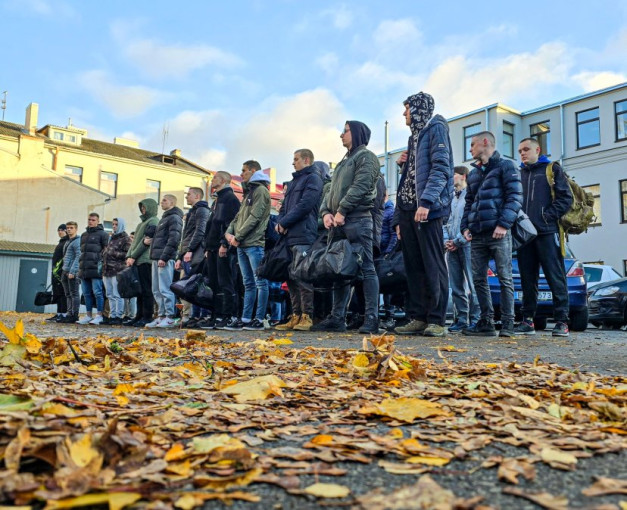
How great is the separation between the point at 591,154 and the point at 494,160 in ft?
90.1

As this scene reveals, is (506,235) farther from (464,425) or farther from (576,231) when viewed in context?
(464,425)

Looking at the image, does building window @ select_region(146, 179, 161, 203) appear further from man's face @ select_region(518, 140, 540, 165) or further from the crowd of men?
man's face @ select_region(518, 140, 540, 165)

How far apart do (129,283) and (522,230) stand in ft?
20.7

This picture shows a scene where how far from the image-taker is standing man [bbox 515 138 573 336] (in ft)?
21.8

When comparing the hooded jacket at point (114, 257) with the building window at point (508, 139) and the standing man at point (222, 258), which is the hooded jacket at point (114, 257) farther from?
the building window at point (508, 139)

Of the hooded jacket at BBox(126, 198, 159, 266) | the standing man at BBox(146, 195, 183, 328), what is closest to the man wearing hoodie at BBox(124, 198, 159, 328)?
the hooded jacket at BBox(126, 198, 159, 266)

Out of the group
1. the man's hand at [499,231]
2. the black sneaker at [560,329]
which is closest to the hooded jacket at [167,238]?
the man's hand at [499,231]

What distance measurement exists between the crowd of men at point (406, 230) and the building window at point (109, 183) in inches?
→ 1362

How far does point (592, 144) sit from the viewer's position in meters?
31.0

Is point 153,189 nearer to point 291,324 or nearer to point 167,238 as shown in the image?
point 167,238

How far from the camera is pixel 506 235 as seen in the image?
6.31 metres

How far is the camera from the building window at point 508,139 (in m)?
34.2

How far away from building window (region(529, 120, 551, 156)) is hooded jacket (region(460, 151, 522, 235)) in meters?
28.6

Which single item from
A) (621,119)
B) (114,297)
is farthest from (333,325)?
(621,119)
